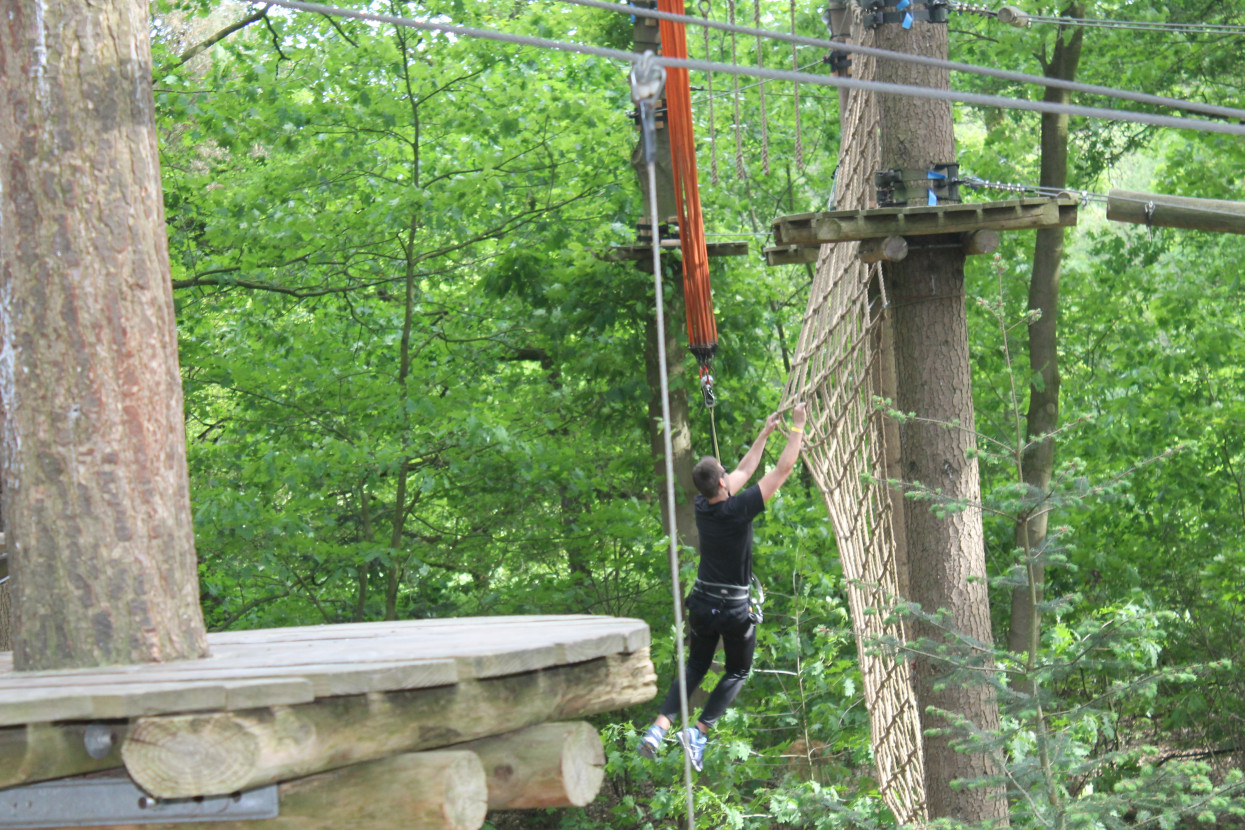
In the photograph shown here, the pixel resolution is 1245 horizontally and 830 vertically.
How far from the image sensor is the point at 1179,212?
3549 mm

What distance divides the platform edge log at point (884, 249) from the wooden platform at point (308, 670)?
2.08 metres

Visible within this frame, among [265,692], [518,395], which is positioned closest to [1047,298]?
[518,395]

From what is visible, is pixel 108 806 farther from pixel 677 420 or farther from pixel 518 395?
pixel 518 395

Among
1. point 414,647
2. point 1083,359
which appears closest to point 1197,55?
point 1083,359

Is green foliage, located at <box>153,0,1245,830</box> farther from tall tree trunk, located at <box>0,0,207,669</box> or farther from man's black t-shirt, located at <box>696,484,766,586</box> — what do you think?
tall tree trunk, located at <box>0,0,207,669</box>

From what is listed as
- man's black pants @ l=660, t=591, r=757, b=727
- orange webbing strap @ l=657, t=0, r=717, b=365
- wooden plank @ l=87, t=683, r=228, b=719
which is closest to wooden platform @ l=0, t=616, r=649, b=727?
wooden plank @ l=87, t=683, r=228, b=719

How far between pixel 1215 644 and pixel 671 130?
17.2ft

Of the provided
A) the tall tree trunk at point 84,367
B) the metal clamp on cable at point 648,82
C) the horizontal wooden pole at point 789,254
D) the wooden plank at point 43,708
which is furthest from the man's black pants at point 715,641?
the wooden plank at point 43,708

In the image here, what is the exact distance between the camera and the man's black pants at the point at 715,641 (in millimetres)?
4227

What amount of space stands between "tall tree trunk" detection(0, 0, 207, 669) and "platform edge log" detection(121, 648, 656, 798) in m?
0.55

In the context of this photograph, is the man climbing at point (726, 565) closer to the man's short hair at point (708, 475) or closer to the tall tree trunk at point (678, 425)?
the man's short hair at point (708, 475)

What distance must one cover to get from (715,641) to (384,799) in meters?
2.62

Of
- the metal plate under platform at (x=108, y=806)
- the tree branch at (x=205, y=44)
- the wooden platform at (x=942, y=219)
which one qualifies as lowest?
the metal plate under platform at (x=108, y=806)

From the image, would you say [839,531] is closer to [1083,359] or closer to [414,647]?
[414,647]
